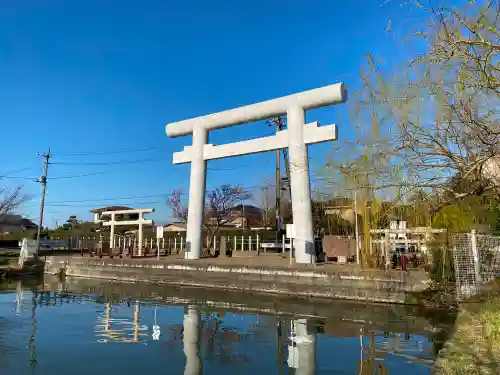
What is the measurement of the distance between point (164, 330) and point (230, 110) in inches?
446

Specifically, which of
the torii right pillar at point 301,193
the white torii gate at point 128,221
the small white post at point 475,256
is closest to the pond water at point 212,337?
the small white post at point 475,256

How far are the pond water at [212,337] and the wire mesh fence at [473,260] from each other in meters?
1.44

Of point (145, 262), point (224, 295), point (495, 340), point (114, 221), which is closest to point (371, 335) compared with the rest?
point (495, 340)

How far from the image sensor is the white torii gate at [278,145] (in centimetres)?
1460

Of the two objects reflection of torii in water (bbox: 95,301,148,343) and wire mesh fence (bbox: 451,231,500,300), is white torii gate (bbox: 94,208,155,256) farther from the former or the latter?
wire mesh fence (bbox: 451,231,500,300)

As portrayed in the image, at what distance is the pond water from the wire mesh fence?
56.9 inches

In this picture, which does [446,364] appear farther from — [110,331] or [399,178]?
[110,331]

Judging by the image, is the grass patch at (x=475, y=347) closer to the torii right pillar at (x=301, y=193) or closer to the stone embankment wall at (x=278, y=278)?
the stone embankment wall at (x=278, y=278)

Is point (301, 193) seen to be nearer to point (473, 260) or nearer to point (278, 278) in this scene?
point (278, 278)

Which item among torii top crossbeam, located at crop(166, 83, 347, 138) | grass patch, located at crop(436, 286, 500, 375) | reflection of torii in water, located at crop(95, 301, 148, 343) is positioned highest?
torii top crossbeam, located at crop(166, 83, 347, 138)

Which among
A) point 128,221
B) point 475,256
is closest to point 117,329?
point 475,256

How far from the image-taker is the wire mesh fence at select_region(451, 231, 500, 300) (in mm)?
9094

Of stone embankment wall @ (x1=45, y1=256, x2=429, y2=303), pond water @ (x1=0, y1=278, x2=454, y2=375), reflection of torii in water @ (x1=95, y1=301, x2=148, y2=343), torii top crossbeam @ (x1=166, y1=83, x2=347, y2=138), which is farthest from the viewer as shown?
torii top crossbeam @ (x1=166, y1=83, x2=347, y2=138)

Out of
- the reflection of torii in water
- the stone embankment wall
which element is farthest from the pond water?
the stone embankment wall
